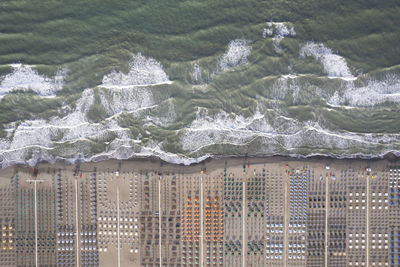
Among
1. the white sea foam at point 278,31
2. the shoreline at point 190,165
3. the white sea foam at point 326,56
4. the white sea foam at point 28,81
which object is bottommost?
the shoreline at point 190,165

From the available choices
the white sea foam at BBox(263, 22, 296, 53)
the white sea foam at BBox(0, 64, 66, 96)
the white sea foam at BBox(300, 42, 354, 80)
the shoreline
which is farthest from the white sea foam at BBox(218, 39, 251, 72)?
the white sea foam at BBox(0, 64, 66, 96)

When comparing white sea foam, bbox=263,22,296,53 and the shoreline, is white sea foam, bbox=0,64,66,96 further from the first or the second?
white sea foam, bbox=263,22,296,53

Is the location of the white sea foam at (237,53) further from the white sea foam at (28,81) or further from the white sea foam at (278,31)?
the white sea foam at (28,81)

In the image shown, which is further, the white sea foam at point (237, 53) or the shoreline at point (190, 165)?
the shoreline at point (190, 165)

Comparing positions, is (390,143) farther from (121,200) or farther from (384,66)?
(121,200)

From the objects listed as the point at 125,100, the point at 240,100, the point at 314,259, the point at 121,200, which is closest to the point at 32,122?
the point at 125,100

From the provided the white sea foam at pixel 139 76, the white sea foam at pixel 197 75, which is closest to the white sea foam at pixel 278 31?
the white sea foam at pixel 197 75
